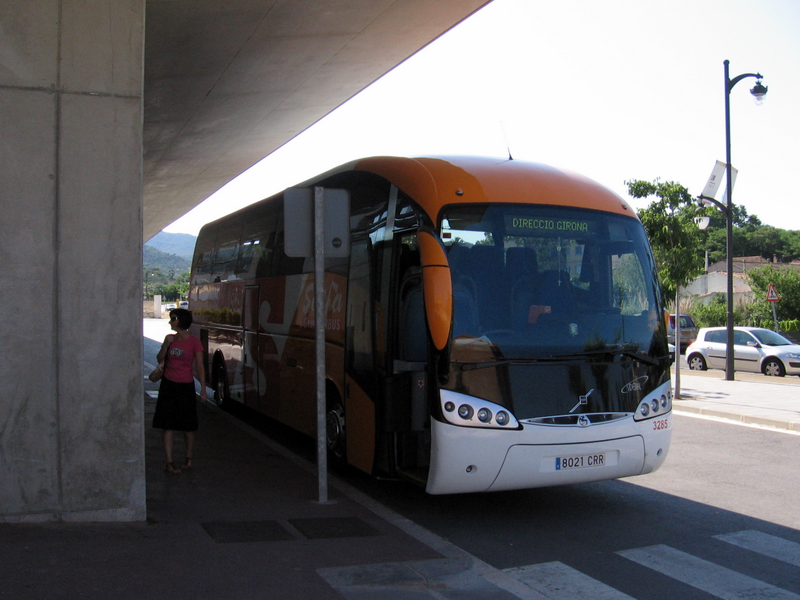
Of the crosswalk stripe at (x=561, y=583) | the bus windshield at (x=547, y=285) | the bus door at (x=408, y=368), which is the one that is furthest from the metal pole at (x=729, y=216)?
the crosswalk stripe at (x=561, y=583)

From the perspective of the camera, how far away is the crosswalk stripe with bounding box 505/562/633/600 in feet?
16.9

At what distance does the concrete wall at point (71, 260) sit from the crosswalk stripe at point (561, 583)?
304 centimetres

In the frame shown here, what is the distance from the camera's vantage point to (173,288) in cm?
13550

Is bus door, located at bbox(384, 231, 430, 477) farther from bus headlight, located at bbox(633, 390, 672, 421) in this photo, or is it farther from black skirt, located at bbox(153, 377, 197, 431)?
black skirt, located at bbox(153, 377, 197, 431)

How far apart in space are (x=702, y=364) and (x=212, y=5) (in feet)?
68.1

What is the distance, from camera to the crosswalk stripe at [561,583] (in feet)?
16.9

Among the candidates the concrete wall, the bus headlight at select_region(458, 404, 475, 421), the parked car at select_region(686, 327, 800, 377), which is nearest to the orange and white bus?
the bus headlight at select_region(458, 404, 475, 421)

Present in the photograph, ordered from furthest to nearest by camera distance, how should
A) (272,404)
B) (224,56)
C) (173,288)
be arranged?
1. (173,288)
2. (224,56)
3. (272,404)

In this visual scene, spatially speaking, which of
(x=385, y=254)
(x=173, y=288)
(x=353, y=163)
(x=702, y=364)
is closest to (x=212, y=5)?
(x=353, y=163)

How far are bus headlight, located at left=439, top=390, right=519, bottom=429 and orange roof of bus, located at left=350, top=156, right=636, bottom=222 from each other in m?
1.60

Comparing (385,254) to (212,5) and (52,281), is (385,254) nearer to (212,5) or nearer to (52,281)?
(52,281)

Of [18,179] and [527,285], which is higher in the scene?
[18,179]

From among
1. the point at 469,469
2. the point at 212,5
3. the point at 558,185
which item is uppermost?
the point at 212,5

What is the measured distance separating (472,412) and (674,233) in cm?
1213
